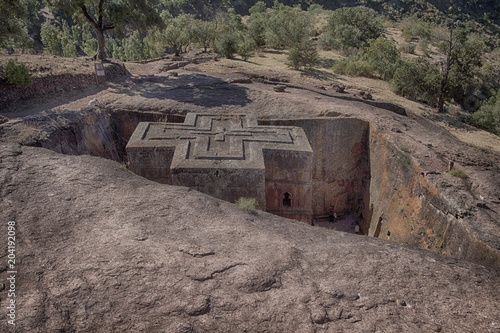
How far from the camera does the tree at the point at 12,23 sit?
1143 cm

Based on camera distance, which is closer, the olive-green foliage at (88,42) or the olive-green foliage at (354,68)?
the olive-green foliage at (354,68)

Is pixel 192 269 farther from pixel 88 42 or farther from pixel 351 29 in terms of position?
pixel 88 42

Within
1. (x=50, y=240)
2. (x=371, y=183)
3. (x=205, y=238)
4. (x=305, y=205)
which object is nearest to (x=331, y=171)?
(x=371, y=183)

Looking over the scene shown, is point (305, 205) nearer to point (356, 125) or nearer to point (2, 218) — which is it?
point (356, 125)

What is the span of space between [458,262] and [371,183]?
6.46m

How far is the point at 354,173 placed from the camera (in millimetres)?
11836

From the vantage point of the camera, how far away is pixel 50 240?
4.28 metres

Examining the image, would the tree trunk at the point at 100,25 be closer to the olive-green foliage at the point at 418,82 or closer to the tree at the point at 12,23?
the tree at the point at 12,23

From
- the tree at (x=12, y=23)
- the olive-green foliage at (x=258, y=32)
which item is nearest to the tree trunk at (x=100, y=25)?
the tree at (x=12, y=23)

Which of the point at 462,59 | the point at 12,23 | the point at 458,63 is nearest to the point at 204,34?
the point at 12,23

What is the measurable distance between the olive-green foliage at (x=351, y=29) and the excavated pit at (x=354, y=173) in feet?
65.1

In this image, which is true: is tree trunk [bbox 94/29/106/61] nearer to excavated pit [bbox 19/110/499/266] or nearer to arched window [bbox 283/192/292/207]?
excavated pit [bbox 19/110/499/266]

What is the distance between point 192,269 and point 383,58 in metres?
22.5

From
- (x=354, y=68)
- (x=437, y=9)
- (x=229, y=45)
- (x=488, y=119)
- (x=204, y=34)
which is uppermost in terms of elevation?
(x=437, y=9)
